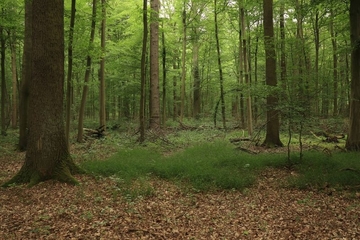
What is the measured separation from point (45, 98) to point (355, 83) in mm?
10025

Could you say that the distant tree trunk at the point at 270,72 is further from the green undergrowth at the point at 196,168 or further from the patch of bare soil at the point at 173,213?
the patch of bare soil at the point at 173,213

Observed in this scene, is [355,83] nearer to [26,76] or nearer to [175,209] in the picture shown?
[175,209]

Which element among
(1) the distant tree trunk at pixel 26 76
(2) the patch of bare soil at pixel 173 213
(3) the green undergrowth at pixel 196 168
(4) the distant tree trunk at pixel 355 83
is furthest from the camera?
(1) the distant tree trunk at pixel 26 76

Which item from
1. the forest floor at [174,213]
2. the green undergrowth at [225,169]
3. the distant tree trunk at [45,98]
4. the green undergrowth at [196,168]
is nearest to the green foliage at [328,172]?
the green undergrowth at [225,169]

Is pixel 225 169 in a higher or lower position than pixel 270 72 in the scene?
lower

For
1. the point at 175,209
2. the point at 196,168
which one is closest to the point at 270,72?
the point at 196,168

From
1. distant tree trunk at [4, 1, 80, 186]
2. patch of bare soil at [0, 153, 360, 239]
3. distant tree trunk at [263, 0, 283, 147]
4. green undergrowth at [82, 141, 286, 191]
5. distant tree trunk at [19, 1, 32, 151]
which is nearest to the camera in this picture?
patch of bare soil at [0, 153, 360, 239]

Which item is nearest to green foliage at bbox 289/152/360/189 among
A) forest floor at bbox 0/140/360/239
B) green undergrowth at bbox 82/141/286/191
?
forest floor at bbox 0/140/360/239

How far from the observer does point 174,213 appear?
18.2 feet

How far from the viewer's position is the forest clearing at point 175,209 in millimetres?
4645

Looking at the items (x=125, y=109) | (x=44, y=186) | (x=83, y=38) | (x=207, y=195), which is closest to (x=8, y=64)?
(x=125, y=109)

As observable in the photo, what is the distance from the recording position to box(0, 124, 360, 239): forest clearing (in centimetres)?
464

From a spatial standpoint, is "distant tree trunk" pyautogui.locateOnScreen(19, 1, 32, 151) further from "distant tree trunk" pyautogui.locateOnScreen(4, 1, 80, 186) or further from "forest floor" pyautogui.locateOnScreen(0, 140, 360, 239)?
"forest floor" pyautogui.locateOnScreen(0, 140, 360, 239)

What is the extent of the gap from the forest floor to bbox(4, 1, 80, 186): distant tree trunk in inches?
18.1
